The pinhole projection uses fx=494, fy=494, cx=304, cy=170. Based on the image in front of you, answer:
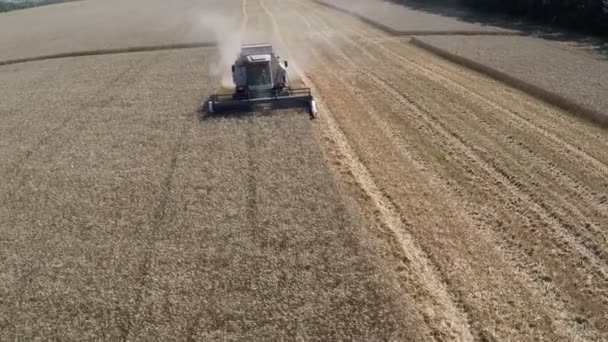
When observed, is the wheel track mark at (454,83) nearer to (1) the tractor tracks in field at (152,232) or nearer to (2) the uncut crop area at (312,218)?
(2) the uncut crop area at (312,218)

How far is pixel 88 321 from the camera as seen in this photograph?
8.10 metres

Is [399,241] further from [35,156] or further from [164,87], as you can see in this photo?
[164,87]

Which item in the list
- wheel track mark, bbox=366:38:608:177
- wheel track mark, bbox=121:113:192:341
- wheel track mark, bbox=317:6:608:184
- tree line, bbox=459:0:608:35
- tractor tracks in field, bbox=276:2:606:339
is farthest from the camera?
tree line, bbox=459:0:608:35

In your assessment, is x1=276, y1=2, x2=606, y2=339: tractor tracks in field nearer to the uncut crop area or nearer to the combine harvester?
the uncut crop area

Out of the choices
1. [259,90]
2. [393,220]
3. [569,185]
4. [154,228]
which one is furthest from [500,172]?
[259,90]

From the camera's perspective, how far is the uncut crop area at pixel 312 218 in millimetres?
8039

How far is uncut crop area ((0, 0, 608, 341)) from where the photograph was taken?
316 inches

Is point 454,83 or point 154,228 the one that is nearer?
point 154,228

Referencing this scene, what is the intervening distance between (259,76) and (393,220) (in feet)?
30.5

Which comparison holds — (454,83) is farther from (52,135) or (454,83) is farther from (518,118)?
(52,135)

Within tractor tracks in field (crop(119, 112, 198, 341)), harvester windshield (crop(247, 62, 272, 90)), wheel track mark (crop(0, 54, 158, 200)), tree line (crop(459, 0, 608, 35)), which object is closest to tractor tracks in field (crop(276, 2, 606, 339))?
harvester windshield (crop(247, 62, 272, 90))

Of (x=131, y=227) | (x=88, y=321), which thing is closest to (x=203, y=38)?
(x=131, y=227)

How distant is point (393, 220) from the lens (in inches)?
424

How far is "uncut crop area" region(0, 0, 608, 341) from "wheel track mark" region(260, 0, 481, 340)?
2.1 inches
